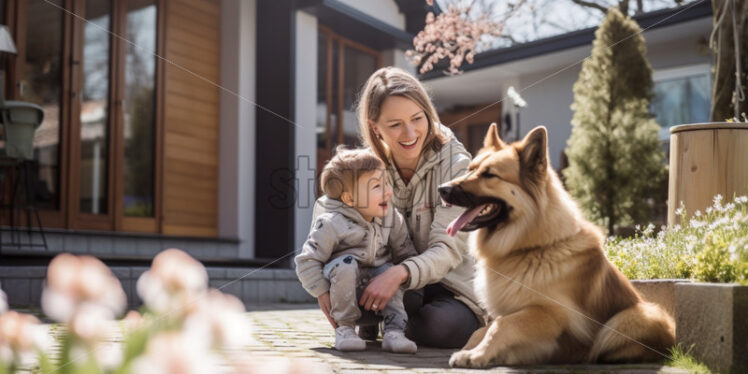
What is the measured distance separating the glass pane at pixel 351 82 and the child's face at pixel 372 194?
269 inches

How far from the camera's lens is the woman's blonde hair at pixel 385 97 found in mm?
3969

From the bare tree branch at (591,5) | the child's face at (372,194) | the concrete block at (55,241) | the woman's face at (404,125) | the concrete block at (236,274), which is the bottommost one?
the concrete block at (236,274)

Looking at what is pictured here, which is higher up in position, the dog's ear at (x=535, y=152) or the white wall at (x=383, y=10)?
the white wall at (x=383, y=10)

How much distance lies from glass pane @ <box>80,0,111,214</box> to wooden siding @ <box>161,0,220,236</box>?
831mm

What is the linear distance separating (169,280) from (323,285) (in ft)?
9.53

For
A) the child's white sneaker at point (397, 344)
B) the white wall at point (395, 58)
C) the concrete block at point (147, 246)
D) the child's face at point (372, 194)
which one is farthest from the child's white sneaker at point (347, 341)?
the white wall at point (395, 58)

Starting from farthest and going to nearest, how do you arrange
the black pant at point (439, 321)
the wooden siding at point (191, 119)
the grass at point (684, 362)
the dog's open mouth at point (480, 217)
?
the wooden siding at point (191, 119) < the black pant at point (439, 321) < the dog's open mouth at point (480, 217) < the grass at point (684, 362)

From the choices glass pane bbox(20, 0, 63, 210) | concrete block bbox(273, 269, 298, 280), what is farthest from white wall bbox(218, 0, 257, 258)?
glass pane bbox(20, 0, 63, 210)

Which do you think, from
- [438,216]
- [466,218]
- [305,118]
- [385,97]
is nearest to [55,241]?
[305,118]

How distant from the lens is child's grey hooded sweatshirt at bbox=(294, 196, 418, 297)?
3.49m

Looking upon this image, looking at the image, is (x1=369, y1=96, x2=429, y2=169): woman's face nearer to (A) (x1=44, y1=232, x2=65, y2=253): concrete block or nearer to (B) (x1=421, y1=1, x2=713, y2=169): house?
(A) (x1=44, y1=232, x2=65, y2=253): concrete block

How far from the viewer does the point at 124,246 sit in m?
7.31

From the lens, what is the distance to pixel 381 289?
10.9 feet

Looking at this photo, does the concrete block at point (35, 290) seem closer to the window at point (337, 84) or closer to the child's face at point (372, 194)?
the child's face at point (372, 194)
